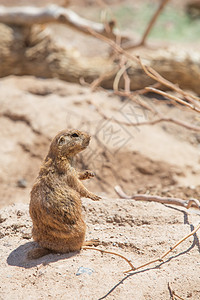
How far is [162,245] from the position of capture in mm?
2713

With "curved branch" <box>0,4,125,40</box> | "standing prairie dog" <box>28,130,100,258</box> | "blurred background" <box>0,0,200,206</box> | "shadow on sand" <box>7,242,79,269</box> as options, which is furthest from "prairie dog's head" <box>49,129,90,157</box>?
"curved branch" <box>0,4,125,40</box>

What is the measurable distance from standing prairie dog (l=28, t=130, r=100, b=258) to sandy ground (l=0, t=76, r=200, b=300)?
4.4 inches

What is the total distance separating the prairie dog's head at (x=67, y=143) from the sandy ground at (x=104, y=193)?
76 centimetres

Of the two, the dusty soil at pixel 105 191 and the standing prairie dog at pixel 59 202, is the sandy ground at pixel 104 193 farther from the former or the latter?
the standing prairie dog at pixel 59 202

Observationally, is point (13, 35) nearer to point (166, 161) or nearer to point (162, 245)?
point (166, 161)

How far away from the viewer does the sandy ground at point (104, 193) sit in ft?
7.70

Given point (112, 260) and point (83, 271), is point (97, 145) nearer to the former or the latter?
point (112, 260)

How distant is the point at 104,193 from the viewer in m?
4.99

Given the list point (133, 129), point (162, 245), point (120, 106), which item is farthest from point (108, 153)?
point (162, 245)

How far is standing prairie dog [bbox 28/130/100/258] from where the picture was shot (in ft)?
8.43

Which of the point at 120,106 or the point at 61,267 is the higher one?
the point at 61,267

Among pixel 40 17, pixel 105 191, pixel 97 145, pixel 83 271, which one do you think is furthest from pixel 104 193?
pixel 40 17

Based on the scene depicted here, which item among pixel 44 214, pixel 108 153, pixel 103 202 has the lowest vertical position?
pixel 108 153

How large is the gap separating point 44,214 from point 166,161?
11.9 feet
